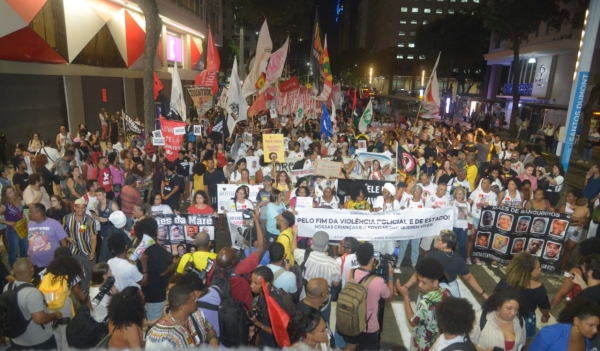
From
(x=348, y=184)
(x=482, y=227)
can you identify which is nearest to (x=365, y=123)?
(x=348, y=184)

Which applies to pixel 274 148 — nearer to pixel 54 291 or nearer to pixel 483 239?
pixel 483 239

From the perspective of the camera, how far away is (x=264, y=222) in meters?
7.25

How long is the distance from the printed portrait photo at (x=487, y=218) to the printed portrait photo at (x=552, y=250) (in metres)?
1.05

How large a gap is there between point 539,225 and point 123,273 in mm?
6936

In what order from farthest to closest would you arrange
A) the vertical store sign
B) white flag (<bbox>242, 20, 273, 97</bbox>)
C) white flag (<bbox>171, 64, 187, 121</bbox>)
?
the vertical store sign
white flag (<bbox>242, 20, 273, 97</bbox>)
white flag (<bbox>171, 64, 187, 121</bbox>)

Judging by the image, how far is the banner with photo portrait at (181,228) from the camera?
6.61 metres

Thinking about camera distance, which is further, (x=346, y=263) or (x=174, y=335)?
(x=346, y=263)

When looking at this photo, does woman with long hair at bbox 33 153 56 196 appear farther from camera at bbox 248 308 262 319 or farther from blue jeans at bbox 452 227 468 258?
blue jeans at bbox 452 227 468 258

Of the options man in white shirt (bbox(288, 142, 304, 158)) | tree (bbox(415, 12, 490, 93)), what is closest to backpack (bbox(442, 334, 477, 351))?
man in white shirt (bbox(288, 142, 304, 158))

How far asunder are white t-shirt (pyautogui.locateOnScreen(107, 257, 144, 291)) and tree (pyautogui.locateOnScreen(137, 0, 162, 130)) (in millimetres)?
12767

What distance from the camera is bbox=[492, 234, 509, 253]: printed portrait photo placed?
24.2 feet

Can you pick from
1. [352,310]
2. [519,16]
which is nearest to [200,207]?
[352,310]

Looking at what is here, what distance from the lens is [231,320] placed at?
3721mm

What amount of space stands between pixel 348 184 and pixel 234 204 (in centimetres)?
261
